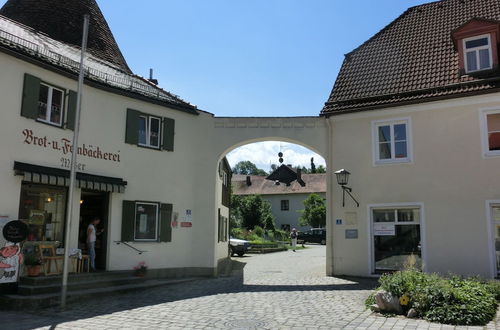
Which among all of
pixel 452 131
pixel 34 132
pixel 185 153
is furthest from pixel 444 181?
pixel 34 132

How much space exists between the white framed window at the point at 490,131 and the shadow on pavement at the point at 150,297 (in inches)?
220

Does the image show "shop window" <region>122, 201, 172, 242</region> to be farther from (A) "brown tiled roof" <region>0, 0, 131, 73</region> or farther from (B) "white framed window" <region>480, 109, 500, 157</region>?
(B) "white framed window" <region>480, 109, 500, 157</region>

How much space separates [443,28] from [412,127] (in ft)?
17.0

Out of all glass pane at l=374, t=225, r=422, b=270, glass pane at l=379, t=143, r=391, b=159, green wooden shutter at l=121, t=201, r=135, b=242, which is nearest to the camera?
green wooden shutter at l=121, t=201, r=135, b=242

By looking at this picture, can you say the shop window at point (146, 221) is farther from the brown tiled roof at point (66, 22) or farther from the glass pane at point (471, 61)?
the glass pane at point (471, 61)

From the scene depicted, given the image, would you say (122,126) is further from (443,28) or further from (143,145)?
(443,28)

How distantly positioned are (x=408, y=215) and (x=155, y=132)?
364 inches

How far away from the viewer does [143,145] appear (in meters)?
16.2

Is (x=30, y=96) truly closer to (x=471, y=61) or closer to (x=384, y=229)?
(x=384, y=229)

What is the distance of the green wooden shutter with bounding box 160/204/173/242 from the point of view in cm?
1616

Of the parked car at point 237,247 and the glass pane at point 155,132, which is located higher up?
the glass pane at point 155,132

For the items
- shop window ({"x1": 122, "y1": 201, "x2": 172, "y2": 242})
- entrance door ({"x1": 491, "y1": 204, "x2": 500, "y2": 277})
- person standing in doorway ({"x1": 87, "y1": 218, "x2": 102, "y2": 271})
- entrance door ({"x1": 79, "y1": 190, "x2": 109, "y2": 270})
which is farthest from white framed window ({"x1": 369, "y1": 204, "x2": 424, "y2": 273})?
person standing in doorway ({"x1": 87, "y1": 218, "x2": 102, "y2": 271})

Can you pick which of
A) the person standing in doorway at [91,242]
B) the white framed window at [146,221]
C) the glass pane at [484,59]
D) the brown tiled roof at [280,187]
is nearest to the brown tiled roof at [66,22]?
the white framed window at [146,221]

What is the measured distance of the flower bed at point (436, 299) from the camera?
29.3ft
